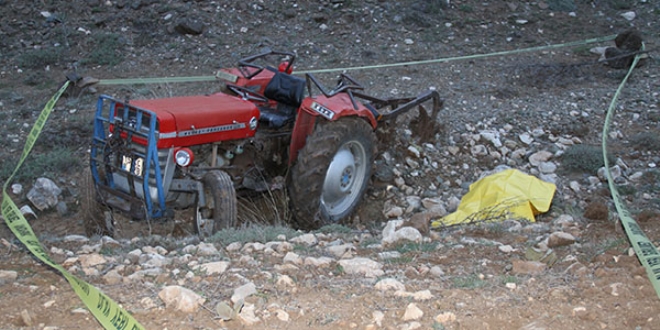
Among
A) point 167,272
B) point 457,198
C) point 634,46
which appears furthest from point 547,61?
point 167,272

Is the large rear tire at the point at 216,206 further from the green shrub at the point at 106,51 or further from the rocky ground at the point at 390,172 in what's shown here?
the green shrub at the point at 106,51

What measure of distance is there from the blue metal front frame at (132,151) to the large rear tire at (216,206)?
0.34 m

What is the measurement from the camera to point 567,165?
8109 mm

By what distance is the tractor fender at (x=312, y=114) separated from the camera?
6.57 metres

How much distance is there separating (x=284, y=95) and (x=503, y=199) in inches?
91.7

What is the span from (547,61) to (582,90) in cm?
189

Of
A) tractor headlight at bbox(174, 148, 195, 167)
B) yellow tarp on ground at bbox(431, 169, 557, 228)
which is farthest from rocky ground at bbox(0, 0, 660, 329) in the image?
tractor headlight at bbox(174, 148, 195, 167)

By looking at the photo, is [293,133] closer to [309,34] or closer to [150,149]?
[150,149]

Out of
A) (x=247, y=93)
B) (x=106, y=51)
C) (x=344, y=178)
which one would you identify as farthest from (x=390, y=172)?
(x=106, y=51)

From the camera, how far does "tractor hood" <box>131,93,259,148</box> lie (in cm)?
586

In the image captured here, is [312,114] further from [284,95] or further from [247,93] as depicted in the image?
[247,93]

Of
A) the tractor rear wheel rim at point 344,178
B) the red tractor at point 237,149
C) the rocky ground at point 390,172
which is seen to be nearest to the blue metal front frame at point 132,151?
the red tractor at point 237,149

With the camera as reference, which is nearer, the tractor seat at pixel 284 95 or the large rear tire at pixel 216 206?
the large rear tire at pixel 216 206

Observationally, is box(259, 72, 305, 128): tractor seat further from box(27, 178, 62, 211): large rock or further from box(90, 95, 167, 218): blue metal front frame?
box(27, 178, 62, 211): large rock
